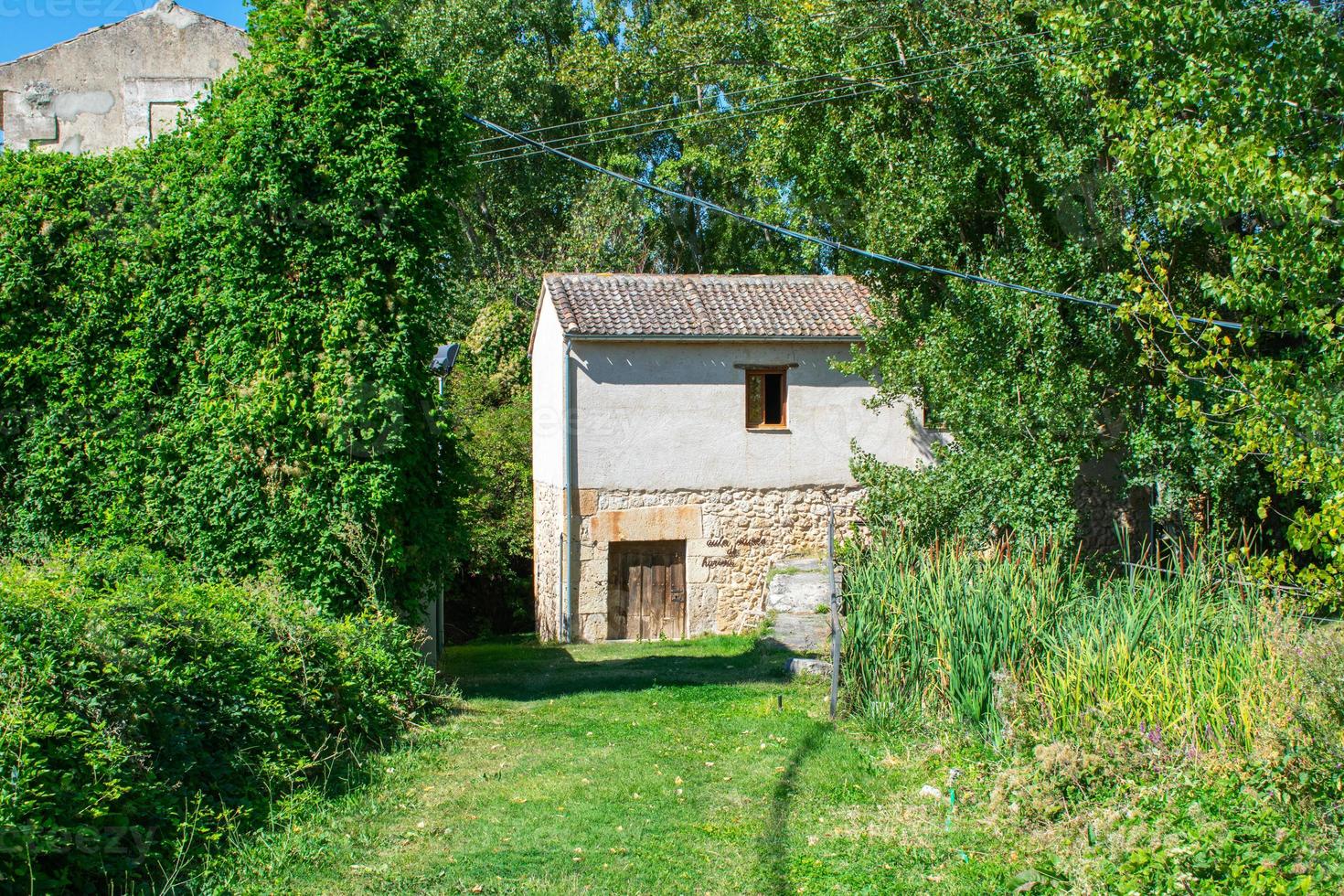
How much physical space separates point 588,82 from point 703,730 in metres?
23.4

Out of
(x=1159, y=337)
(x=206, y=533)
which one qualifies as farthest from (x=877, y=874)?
(x=1159, y=337)

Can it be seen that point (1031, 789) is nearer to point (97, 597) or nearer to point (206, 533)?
point (97, 597)

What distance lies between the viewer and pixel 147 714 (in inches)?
238

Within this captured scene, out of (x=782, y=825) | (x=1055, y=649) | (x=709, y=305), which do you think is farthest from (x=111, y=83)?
(x=1055, y=649)

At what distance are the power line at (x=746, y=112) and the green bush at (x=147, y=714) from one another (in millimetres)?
6038

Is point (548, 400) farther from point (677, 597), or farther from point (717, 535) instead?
point (677, 597)

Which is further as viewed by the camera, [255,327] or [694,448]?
[694,448]

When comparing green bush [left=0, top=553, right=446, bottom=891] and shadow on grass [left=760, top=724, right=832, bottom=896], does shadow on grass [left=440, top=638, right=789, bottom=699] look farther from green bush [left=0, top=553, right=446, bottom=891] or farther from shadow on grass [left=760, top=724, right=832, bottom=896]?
shadow on grass [left=760, top=724, right=832, bottom=896]

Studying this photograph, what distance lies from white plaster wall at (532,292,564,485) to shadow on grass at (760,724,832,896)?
446 inches

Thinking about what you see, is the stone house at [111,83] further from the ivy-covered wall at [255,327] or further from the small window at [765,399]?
the small window at [765,399]

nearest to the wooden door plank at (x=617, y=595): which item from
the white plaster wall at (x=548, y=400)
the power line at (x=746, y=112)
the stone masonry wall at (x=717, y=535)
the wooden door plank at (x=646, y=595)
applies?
the stone masonry wall at (x=717, y=535)

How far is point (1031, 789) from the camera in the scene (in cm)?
631

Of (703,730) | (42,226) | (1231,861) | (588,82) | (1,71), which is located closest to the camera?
(1231,861)

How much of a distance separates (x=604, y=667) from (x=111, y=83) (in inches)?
380
